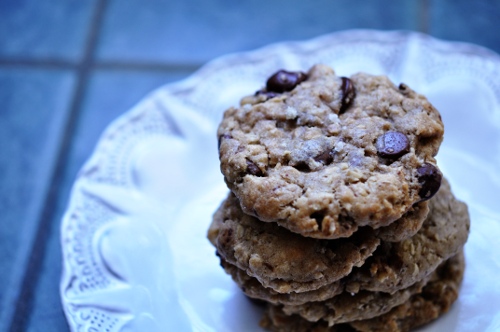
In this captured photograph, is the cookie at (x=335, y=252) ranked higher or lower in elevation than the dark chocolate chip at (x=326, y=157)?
lower

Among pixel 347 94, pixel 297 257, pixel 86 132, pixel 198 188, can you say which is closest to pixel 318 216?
pixel 297 257

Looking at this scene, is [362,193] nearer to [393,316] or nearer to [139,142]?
[393,316]

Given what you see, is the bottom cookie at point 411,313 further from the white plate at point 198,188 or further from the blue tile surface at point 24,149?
the blue tile surface at point 24,149

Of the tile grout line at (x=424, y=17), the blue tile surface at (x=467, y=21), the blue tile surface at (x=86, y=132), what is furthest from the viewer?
the tile grout line at (x=424, y=17)

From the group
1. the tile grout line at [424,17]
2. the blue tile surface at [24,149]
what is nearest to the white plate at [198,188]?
the blue tile surface at [24,149]

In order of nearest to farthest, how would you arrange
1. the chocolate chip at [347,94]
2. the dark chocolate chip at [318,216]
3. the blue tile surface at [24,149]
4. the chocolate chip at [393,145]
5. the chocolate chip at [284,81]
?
the dark chocolate chip at [318,216], the chocolate chip at [393,145], the chocolate chip at [347,94], the chocolate chip at [284,81], the blue tile surface at [24,149]

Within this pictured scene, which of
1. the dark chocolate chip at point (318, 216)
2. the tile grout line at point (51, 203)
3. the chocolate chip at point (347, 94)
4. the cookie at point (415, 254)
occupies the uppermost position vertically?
the chocolate chip at point (347, 94)

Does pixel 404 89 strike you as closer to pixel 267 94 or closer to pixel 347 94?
pixel 347 94

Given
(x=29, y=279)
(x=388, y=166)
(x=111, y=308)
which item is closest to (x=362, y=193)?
(x=388, y=166)
